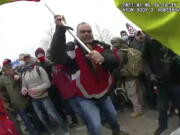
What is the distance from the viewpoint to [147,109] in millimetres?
8312

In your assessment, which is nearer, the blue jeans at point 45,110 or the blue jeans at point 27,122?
the blue jeans at point 45,110

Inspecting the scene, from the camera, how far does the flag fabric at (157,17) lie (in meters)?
2.58

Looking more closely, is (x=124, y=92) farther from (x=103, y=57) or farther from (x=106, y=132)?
(x=103, y=57)

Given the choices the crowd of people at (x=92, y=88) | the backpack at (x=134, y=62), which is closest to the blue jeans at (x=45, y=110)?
the crowd of people at (x=92, y=88)

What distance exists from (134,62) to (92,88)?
9.32 ft

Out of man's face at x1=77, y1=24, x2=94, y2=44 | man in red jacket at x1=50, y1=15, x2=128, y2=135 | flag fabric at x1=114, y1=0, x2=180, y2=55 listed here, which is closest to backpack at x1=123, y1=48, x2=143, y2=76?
man in red jacket at x1=50, y1=15, x2=128, y2=135

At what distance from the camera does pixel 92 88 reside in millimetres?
5293

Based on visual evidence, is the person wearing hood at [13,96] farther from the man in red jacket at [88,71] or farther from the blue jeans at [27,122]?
the man in red jacket at [88,71]

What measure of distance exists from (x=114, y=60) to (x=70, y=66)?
0.54m

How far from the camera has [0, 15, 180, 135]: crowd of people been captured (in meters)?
5.34

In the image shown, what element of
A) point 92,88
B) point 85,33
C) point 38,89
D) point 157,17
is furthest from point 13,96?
point 157,17

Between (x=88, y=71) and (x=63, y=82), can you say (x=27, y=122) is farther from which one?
(x=88, y=71)

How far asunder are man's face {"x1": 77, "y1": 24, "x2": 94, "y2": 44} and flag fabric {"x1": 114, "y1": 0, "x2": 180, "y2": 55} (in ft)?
8.14

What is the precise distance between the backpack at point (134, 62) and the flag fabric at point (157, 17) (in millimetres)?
5172
